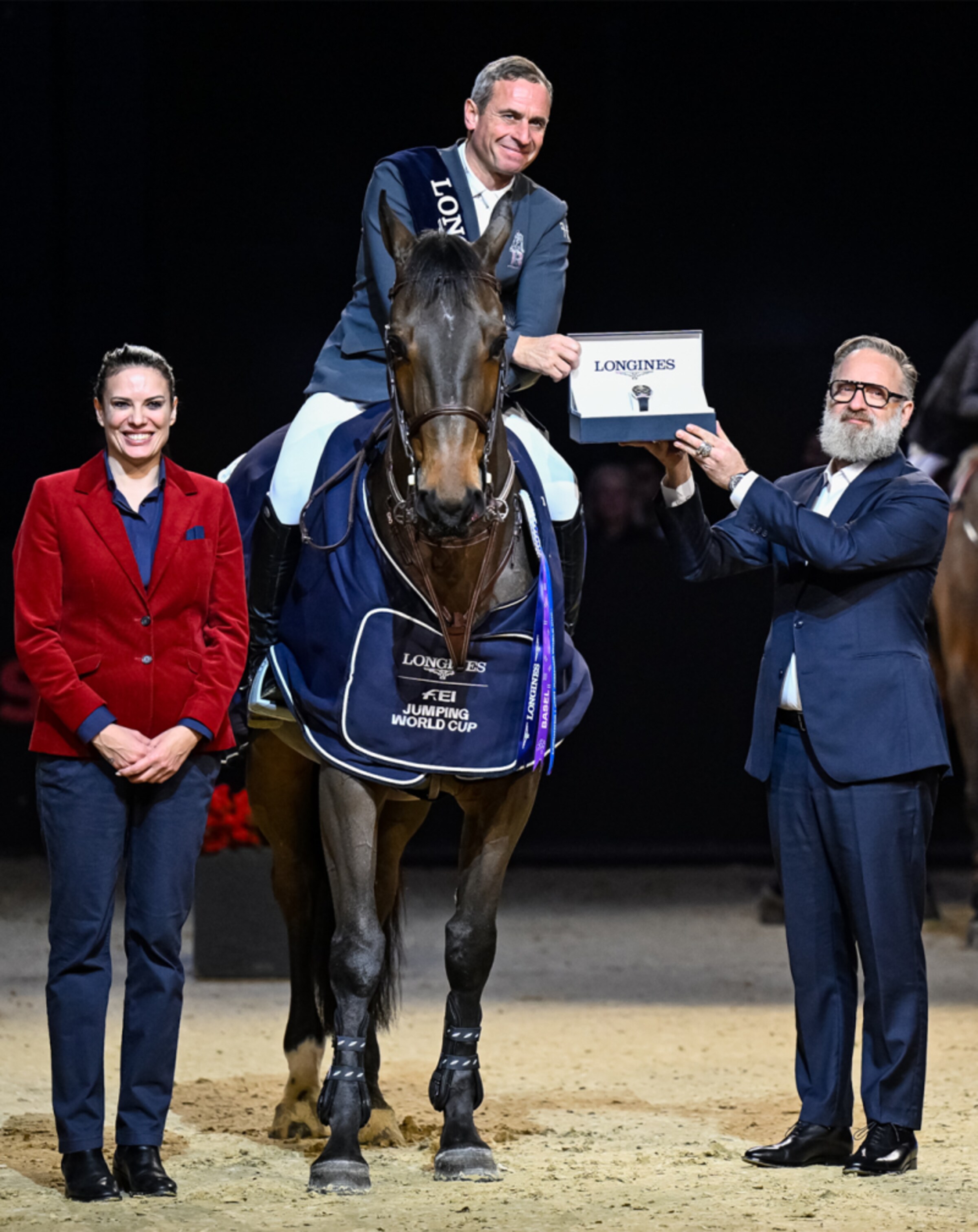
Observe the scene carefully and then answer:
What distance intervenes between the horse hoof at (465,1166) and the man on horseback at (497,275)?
1.32 meters

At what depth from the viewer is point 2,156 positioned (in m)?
9.37

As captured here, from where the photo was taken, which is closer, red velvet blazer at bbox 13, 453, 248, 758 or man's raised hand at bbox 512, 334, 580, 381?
red velvet blazer at bbox 13, 453, 248, 758

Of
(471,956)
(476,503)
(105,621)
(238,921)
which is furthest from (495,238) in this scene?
(238,921)

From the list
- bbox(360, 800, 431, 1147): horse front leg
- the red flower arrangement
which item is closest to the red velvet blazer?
bbox(360, 800, 431, 1147): horse front leg

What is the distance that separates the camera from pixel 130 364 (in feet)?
12.7

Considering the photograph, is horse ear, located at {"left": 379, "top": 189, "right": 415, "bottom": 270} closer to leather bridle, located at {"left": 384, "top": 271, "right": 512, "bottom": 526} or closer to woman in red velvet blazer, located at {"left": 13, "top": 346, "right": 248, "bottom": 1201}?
leather bridle, located at {"left": 384, "top": 271, "right": 512, "bottom": 526}

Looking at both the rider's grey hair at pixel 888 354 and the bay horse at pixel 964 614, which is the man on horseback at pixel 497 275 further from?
the bay horse at pixel 964 614

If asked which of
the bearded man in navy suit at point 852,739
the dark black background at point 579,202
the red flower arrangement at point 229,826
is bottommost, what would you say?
the red flower arrangement at point 229,826

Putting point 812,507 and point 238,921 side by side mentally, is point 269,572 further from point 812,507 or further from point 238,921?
point 238,921

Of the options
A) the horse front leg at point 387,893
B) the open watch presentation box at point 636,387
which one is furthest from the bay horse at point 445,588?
the open watch presentation box at point 636,387

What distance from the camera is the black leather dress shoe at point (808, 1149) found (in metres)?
4.14

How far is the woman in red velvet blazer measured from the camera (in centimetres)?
374

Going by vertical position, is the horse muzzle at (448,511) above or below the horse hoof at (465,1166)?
above

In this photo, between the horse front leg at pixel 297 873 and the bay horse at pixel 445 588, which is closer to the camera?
the bay horse at pixel 445 588
